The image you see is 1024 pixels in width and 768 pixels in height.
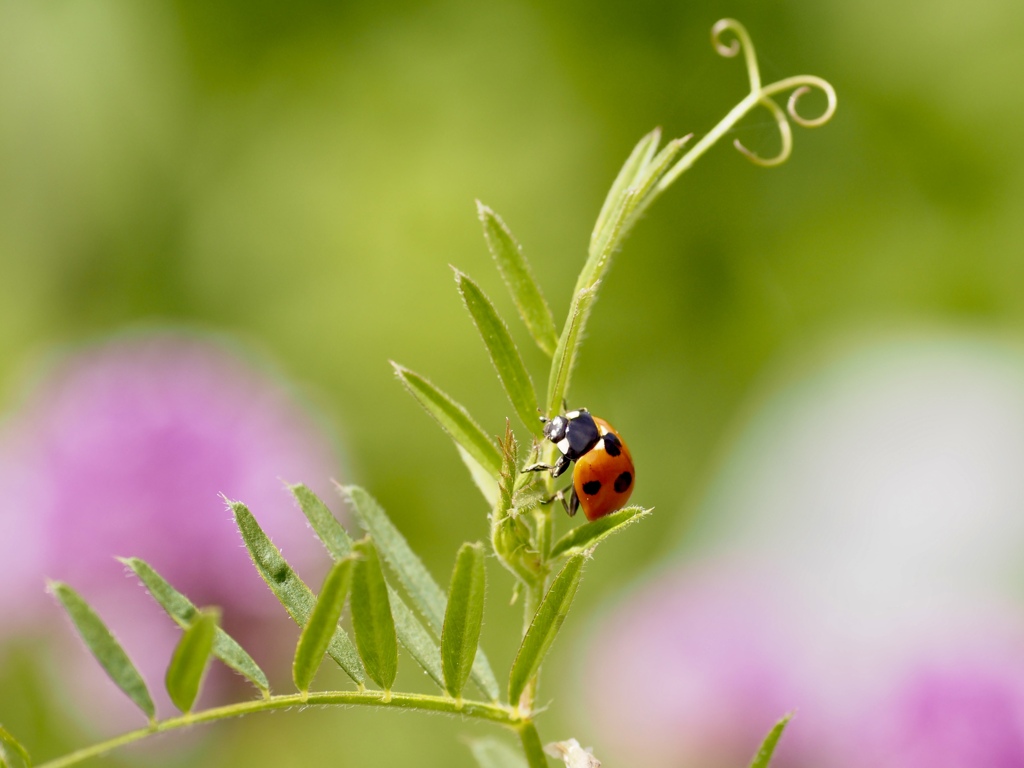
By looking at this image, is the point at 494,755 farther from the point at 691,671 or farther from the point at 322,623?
the point at 691,671

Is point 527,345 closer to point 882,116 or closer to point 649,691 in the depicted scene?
point 649,691

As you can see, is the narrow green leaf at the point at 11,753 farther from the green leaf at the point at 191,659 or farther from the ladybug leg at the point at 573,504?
the ladybug leg at the point at 573,504

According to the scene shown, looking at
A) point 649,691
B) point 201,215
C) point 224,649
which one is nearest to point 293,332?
point 201,215

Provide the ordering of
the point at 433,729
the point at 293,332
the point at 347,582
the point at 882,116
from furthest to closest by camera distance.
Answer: the point at 882,116 → the point at 293,332 → the point at 433,729 → the point at 347,582

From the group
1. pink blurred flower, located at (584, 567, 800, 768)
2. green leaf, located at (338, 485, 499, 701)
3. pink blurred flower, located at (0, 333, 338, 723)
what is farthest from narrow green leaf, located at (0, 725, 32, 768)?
pink blurred flower, located at (584, 567, 800, 768)

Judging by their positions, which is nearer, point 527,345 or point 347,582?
point 347,582

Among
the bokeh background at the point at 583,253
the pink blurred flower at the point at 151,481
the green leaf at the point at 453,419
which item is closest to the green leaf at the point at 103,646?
the green leaf at the point at 453,419
